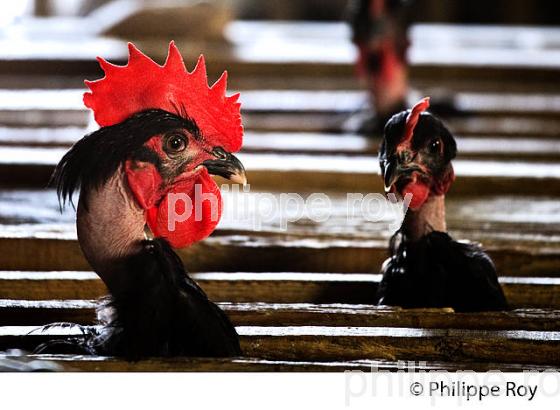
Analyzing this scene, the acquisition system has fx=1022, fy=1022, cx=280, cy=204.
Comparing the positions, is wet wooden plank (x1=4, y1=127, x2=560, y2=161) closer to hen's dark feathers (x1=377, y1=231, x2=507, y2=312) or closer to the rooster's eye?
hen's dark feathers (x1=377, y1=231, x2=507, y2=312)

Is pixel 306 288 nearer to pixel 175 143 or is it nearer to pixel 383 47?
pixel 175 143

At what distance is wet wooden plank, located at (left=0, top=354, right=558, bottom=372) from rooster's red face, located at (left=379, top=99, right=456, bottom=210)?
356mm

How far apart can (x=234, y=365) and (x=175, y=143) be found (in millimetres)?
395

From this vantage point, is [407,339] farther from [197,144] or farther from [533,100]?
[533,100]

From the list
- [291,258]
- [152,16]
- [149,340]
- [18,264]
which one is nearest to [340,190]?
[291,258]

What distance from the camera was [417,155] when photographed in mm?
2014

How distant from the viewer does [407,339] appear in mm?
1926

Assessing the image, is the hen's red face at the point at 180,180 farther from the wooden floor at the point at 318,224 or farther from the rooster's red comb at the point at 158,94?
the wooden floor at the point at 318,224

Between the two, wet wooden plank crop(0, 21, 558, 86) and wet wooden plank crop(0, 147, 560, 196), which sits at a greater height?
wet wooden plank crop(0, 21, 558, 86)

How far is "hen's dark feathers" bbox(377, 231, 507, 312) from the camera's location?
2.08 metres

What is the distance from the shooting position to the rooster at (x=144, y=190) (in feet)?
5.71

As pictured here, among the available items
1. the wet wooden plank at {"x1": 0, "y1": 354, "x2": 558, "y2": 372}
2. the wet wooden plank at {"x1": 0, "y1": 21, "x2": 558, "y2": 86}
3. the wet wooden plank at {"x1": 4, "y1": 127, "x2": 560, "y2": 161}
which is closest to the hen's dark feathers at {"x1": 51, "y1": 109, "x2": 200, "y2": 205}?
the wet wooden plank at {"x1": 0, "y1": 354, "x2": 558, "y2": 372}

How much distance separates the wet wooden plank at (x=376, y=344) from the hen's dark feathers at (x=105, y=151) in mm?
315

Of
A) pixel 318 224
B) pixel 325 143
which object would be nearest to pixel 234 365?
pixel 318 224
